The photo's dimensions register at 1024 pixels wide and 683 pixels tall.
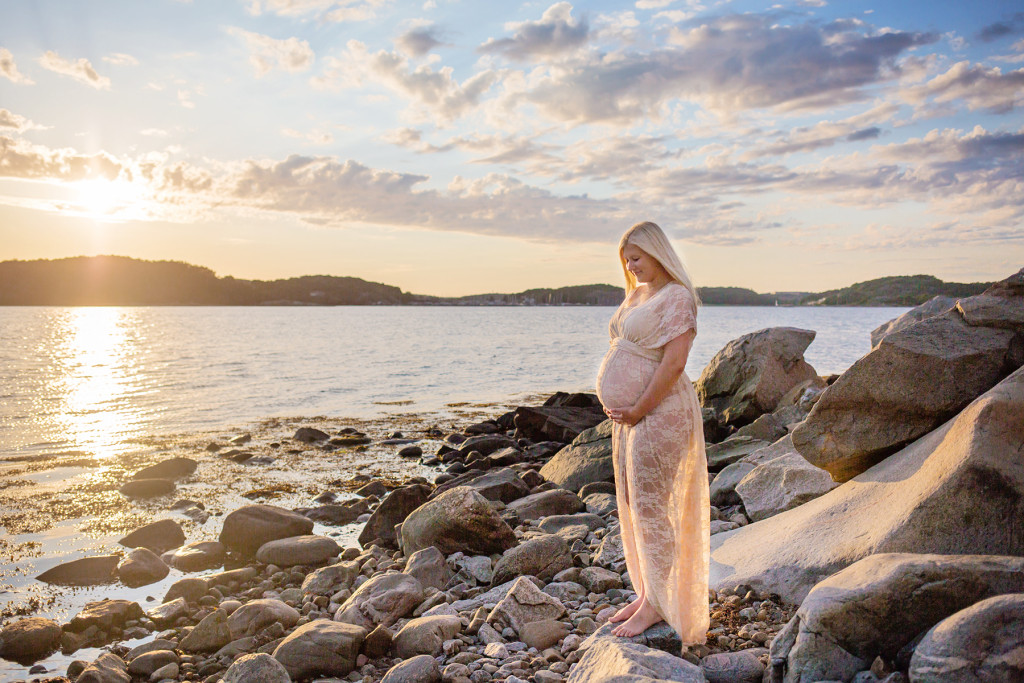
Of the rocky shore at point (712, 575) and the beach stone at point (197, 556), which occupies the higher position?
the rocky shore at point (712, 575)

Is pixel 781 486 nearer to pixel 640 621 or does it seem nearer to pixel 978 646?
pixel 640 621

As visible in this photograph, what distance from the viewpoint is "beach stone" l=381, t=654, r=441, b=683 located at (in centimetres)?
512

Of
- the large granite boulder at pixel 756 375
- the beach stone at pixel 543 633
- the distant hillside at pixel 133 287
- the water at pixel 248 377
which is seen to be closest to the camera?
the beach stone at pixel 543 633

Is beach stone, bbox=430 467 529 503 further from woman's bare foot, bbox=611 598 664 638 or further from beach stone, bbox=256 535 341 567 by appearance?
woman's bare foot, bbox=611 598 664 638

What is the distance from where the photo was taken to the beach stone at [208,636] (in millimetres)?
7070

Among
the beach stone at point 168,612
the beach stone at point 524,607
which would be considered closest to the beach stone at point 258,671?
the beach stone at point 524,607

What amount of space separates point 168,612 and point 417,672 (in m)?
4.33

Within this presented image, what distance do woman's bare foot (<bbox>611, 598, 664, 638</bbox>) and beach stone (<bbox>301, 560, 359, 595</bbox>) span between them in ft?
15.9

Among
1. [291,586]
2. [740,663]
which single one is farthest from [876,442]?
[291,586]

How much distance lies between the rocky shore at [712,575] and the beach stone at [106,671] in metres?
0.02

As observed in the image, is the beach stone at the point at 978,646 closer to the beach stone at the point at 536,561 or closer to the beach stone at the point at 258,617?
the beach stone at the point at 536,561

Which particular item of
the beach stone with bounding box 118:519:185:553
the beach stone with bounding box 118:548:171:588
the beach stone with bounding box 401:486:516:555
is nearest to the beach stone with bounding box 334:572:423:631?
the beach stone with bounding box 401:486:516:555

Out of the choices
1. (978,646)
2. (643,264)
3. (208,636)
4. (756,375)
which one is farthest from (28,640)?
(756,375)

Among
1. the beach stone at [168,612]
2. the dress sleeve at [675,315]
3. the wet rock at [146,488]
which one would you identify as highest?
the dress sleeve at [675,315]
